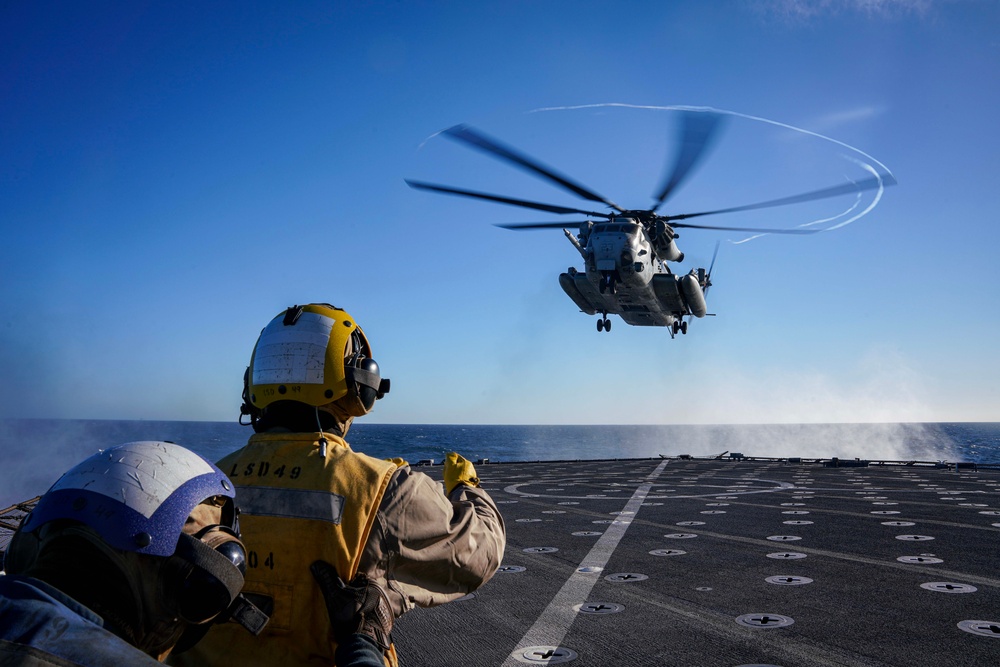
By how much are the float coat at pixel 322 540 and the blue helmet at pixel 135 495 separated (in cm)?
86

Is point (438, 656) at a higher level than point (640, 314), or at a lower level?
lower

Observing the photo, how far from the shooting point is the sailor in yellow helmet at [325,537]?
2840mm

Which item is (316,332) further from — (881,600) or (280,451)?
(881,600)

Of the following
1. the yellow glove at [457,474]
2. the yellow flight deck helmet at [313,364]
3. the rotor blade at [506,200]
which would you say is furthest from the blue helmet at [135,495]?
the rotor blade at [506,200]

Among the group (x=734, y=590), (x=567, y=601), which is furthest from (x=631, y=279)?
(x=567, y=601)

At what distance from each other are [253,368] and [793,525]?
10.4 metres

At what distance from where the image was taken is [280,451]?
3.15 meters

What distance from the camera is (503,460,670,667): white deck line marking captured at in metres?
5.53

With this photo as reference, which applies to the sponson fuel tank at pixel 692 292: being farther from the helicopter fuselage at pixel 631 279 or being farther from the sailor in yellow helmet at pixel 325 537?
the sailor in yellow helmet at pixel 325 537

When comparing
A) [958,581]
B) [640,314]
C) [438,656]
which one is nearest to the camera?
[438,656]

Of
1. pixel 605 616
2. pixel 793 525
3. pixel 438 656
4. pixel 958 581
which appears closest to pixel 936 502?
pixel 793 525

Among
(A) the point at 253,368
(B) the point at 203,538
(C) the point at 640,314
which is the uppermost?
(C) the point at 640,314

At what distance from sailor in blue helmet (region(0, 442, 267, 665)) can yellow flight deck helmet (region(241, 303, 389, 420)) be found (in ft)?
A: 4.17

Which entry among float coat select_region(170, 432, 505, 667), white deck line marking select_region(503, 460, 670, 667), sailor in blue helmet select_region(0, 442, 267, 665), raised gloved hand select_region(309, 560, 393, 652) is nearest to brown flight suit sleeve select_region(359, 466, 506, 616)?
float coat select_region(170, 432, 505, 667)
